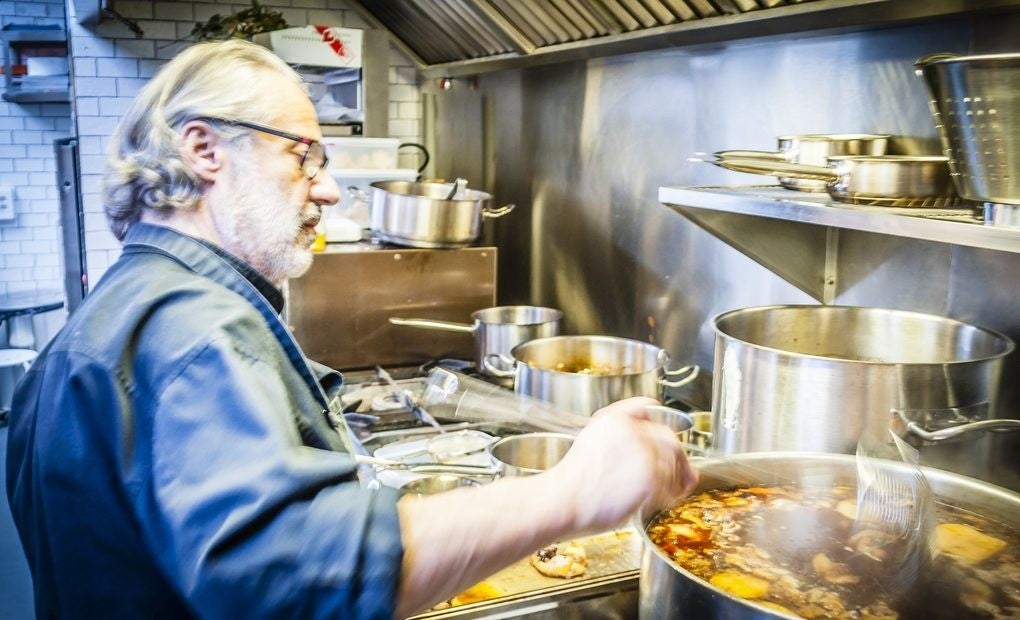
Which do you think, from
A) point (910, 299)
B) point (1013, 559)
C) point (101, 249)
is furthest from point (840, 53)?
point (101, 249)

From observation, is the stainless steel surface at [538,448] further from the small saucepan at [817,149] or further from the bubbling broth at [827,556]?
the small saucepan at [817,149]

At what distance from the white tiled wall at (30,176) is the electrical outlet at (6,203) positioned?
0.15 ft

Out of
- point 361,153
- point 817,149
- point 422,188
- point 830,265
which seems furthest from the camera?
point 361,153

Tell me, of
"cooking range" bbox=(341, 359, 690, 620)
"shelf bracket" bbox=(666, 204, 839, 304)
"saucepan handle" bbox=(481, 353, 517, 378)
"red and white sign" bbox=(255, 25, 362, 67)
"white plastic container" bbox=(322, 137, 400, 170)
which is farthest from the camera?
"red and white sign" bbox=(255, 25, 362, 67)

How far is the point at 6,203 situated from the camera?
6.38 meters

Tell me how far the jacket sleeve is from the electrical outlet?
635cm

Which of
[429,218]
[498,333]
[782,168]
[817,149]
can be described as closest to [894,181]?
[782,168]

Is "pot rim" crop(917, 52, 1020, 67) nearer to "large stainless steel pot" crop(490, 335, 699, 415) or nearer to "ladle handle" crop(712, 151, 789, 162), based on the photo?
"ladle handle" crop(712, 151, 789, 162)

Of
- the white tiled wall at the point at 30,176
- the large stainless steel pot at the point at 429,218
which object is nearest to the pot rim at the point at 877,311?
the large stainless steel pot at the point at 429,218

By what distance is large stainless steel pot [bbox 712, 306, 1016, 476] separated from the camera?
1.43m

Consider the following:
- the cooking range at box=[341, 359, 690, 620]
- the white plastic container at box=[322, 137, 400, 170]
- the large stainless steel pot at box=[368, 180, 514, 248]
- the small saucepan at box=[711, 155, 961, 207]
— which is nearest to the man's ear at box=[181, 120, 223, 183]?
the cooking range at box=[341, 359, 690, 620]

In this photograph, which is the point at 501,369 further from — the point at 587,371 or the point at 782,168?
the point at 782,168

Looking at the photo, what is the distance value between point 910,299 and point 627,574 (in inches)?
36.1

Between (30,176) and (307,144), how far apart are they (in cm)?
606
